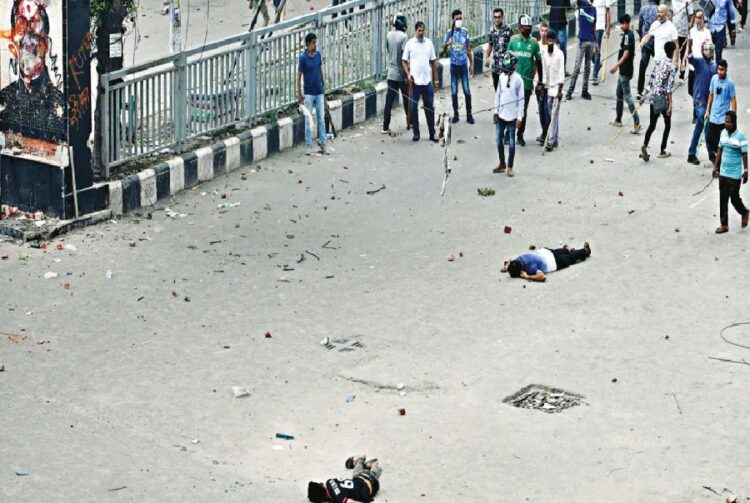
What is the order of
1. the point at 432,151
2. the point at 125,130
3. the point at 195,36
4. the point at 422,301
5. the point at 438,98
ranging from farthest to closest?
the point at 195,36, the point at 438,98, the point at 432,151, the point at 125,130, the point at 422,301

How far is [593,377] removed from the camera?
477 inches

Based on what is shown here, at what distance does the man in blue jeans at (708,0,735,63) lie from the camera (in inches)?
906

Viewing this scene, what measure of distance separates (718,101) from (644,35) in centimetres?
563

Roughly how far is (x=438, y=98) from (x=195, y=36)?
553cm

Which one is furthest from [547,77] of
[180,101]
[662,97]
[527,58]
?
[180,101]

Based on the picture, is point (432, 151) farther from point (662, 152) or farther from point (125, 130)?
point (125, 130)

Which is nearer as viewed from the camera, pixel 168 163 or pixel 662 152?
pixel 168 163

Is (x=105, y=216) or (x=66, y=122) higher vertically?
(x=66, y=122)

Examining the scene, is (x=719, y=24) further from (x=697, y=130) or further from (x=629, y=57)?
(x=697, y=130)

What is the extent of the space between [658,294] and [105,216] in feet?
20.0

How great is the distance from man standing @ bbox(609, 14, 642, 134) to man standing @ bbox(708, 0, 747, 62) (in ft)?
10.2

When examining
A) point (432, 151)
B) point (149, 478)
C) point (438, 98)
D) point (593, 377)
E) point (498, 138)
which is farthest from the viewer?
point (438, 98)

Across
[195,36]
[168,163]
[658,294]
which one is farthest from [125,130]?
[195,36]

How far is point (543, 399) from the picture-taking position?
11727mm
